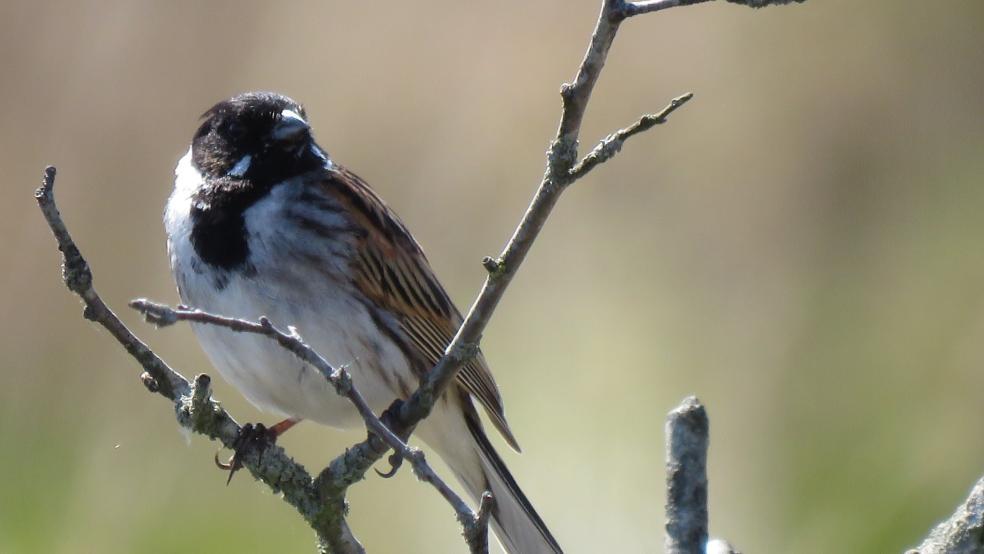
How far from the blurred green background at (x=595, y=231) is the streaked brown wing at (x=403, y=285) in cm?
179

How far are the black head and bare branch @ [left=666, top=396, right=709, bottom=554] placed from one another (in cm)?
161

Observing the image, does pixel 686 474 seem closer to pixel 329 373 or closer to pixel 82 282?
pixel 329 373

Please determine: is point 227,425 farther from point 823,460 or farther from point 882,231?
point 882,231

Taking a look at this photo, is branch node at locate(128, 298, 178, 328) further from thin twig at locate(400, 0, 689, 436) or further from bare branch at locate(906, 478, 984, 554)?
bare branch at locate(906, 478, 984, 554)

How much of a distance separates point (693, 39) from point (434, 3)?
114 centimetres

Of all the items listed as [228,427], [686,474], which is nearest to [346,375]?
[686,474]

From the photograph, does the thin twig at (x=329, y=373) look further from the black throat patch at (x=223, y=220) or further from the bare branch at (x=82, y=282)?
the black throat patch at (x=223, y=220)

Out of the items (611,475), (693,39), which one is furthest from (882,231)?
(611,475)

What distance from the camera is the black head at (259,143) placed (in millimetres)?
4258

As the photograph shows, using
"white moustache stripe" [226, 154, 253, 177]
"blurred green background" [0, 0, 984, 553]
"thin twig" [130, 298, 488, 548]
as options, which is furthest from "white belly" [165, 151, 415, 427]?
"blurred green background" [0, 0, 984, 553]

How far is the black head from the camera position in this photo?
4.26m

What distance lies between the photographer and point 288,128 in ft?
14.0

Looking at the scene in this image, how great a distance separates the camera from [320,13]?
719 cm

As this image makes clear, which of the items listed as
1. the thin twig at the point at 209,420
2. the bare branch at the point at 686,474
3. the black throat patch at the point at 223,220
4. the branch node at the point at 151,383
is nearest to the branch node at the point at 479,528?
the bare branch at the point at 686,474
